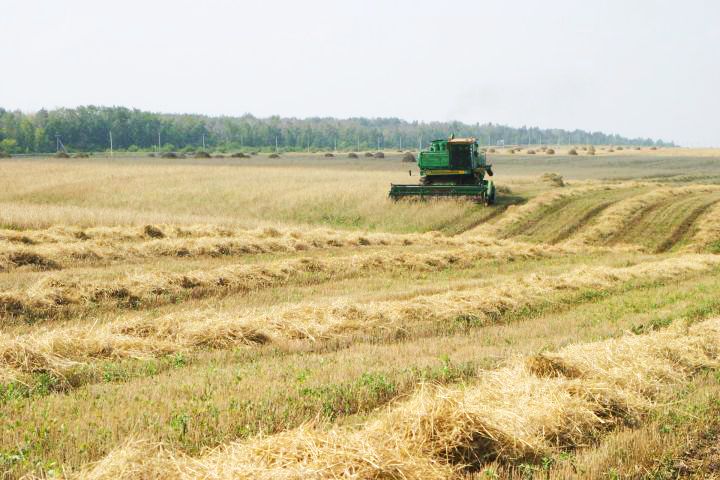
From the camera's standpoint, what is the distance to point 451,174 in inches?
1248

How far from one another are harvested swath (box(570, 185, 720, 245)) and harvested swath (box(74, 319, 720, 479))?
16522 millimetres

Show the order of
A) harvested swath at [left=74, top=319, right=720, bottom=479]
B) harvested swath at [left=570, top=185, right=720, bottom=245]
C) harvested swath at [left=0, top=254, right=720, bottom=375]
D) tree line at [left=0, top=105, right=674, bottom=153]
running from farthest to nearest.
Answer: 1. tree line at [left=0, top=105, right=674, bottom=153]
2. harvested swath at [left=570, top=185, right=720, bottom=245]
3. harvested swath at [left=0, top=254, right=720, bottom=375]
4. harvested swath at [left=74, top=319, right=720, bottom=479]

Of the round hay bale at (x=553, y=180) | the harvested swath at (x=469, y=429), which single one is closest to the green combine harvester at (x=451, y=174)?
the round hay bale at (x=553, y=180)

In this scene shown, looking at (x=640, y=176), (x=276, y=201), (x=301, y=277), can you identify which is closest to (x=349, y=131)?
(x=640, y=176)

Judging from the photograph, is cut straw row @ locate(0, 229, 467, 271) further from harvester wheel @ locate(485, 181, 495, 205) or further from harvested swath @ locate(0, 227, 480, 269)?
harvester wheel @ locate(485, 181, 495, 205)

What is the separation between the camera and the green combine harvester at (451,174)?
30.5 metres

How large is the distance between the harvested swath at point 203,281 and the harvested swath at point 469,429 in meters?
6.80

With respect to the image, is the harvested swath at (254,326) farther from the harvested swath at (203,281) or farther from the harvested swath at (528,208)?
the harvested swath at (528,208)

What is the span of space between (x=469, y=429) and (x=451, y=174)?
87.1 feet

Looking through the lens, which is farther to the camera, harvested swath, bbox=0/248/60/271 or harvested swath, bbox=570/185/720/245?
harvested swath, bbox=570/185/720/245

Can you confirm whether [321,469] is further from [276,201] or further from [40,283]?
[276,201]

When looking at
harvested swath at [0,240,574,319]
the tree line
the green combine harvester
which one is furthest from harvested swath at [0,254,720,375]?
the tree line

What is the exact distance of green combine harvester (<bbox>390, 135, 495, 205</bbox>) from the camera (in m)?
30.5

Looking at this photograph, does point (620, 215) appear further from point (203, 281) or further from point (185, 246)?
point (203, 281)
